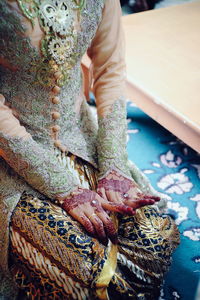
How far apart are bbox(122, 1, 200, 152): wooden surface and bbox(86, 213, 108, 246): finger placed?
0.52 metres

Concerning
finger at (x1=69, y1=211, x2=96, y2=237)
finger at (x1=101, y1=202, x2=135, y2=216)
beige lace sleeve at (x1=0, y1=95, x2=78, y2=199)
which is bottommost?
finger at (x1=69, y1=211, x2=96, y2=237)

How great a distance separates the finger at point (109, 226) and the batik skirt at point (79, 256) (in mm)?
20

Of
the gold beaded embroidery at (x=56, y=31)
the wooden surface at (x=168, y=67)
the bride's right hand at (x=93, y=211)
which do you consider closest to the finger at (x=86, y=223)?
the bride's right hand at (x=93, y=211)

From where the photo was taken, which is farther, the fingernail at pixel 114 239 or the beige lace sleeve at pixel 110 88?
the beige lace sleeve at pixel 110 88

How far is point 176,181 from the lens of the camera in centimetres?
150

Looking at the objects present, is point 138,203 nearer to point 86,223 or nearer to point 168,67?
point 86,223

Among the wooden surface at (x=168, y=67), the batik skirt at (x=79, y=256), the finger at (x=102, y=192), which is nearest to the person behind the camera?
the batik skirt at (x=79, y=256)

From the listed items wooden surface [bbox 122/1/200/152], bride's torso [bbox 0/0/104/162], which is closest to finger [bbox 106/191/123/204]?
bride's torso [bbox 0/0/104/162]

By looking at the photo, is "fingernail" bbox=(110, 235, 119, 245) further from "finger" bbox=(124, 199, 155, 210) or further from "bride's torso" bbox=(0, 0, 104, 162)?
"bride's torso" bbox=(0, 0, 104, 162)

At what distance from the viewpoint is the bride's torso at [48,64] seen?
0.79 m

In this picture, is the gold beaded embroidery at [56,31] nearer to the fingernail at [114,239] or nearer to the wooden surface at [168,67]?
the fingernail at [114,239]

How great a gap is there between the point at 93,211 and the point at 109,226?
5 centimetres

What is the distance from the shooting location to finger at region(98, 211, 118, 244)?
0.83m

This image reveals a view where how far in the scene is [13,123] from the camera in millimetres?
860
